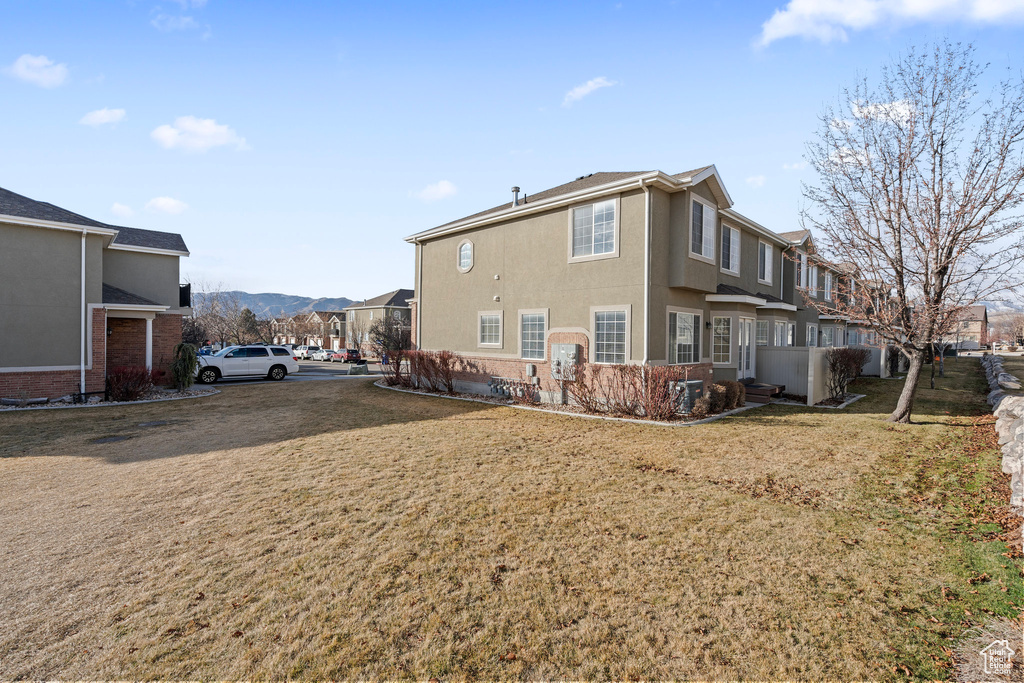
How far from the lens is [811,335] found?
943 inches

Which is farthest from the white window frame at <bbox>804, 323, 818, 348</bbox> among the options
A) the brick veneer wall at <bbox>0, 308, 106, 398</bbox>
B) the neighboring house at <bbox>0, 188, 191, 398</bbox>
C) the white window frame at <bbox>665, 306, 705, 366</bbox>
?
the brick veneer wall at <bbox>0, 308, 106, 398</bbox>

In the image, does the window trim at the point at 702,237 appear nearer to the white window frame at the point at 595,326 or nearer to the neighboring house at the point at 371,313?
the white window frame at the point at 595,326

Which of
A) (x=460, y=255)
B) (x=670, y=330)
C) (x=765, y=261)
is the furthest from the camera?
(x=765, y=261)

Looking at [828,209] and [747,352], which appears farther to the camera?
[747,352]

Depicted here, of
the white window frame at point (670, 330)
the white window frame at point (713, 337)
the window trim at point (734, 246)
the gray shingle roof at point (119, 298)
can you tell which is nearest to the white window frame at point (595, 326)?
the white window frame at point (670, 330)

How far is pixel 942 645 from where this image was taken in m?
3.35

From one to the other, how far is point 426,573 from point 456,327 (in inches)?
556

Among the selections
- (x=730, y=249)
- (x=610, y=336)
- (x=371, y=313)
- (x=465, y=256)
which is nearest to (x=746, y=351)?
(x=730, y=249)

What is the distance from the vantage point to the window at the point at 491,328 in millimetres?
16234

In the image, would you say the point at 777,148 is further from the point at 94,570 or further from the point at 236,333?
the point at 236,333

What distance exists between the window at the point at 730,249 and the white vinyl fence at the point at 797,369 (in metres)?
3.18

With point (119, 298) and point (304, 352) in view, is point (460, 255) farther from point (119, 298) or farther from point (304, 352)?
point (304, 352)

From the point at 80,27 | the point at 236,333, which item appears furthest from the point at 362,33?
the point at 236,333

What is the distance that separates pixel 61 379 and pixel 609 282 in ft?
53.7
